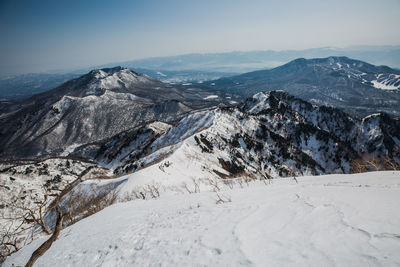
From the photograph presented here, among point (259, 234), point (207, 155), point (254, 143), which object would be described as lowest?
point (254, 143)

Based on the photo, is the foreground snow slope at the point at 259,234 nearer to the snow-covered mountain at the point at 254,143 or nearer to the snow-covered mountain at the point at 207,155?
the snow-covered mountain at the point at 207,155

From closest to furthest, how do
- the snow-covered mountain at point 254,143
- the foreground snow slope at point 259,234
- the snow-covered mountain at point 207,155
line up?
the foreground snow slope at point 259,234
the snow-covered mountain at point 207,155
the snow-covered mountain at point 254,143

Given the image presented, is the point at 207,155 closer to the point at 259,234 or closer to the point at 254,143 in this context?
the point at 254,143

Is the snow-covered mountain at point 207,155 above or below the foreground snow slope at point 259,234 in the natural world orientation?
below

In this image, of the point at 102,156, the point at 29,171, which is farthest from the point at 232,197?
the point at 102,156

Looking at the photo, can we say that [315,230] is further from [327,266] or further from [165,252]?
[165,252]

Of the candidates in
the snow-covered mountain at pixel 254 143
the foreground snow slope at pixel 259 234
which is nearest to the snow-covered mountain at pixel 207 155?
the snow-covered mountain at pixel 254 143

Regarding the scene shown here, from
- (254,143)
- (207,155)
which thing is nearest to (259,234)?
(207,155)

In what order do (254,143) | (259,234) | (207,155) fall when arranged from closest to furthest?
(259,234) < (207,155) < (254,143)

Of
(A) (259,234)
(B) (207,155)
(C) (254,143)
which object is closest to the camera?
(A) (259,234)
